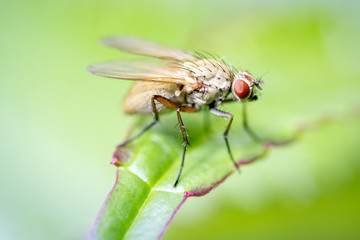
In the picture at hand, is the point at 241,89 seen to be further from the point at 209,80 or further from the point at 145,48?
the point at 145,48

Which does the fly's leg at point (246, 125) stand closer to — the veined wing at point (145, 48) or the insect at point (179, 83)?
the insect at point (179, 83)

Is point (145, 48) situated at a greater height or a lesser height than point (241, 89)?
lesser

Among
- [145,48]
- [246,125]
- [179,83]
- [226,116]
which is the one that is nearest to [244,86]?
[226,116]

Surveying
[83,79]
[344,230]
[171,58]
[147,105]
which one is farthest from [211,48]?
[344,230]

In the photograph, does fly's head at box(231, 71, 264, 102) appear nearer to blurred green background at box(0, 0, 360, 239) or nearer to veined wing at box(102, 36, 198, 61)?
blurred green background at box(0, 0, 360, 239)

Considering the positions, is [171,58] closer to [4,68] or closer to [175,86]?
[175,86]

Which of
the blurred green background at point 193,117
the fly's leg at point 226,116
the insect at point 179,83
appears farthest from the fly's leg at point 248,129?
the fly's leg at point 226,116
